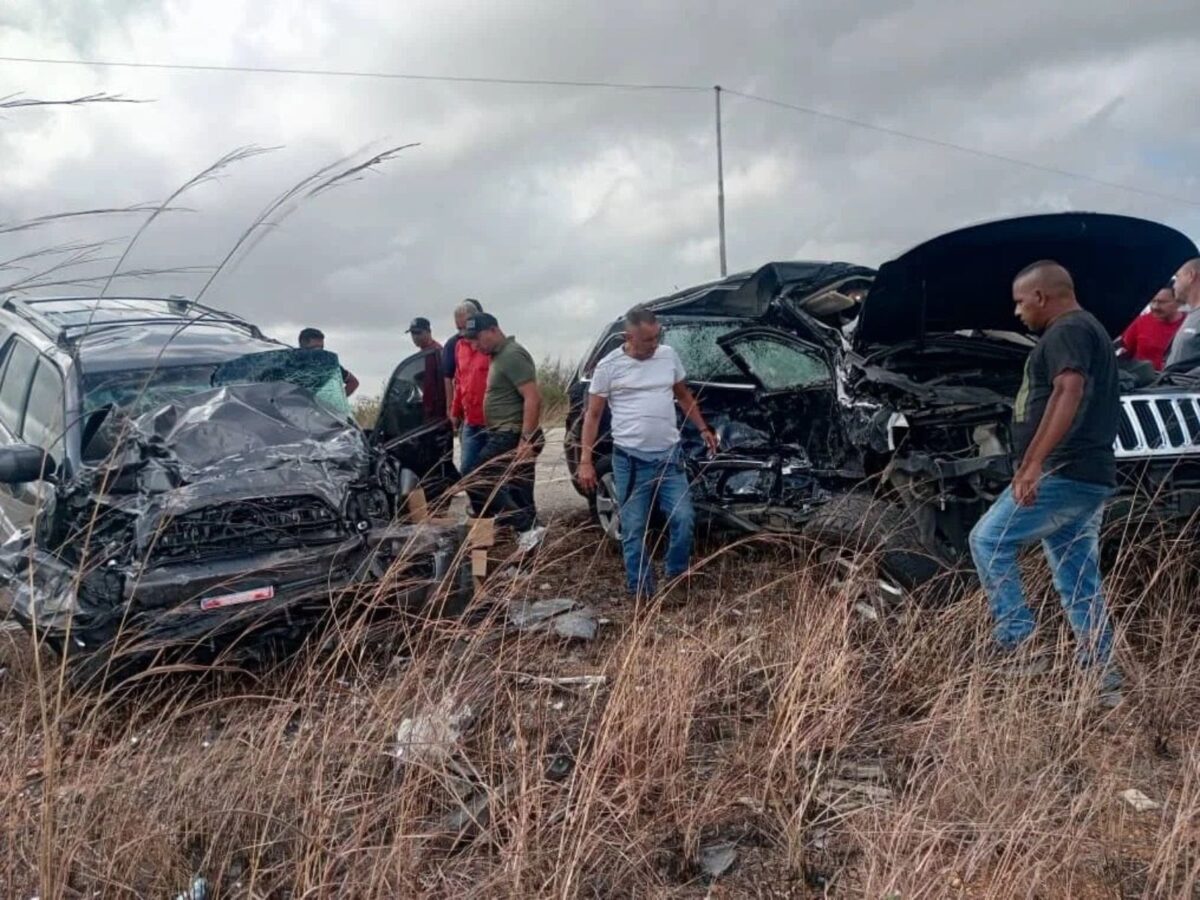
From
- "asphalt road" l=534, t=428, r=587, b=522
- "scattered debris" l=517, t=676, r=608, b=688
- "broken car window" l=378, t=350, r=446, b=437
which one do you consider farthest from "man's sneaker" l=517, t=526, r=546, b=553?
"asphalt road" l=534, t=428, r=587, b=522

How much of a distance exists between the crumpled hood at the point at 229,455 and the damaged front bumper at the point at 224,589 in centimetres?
25

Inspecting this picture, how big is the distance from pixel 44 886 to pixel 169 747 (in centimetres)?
A: 110

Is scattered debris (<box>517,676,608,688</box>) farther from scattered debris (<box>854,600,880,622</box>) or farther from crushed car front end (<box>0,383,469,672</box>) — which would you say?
scattered debris (<box>854,600,880,622</box>)

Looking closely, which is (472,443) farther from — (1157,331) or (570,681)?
(1157,331)

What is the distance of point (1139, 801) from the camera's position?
9.88 ft

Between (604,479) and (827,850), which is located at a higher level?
(604,479)

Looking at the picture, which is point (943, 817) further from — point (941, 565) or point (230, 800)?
point (230, 800)

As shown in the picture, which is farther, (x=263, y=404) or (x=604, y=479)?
(x=604, y=479)

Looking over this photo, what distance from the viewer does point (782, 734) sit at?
3.17m

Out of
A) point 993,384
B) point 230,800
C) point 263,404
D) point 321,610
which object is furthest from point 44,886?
point 993,384

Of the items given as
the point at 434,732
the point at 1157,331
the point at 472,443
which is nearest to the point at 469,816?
the point at 434,732

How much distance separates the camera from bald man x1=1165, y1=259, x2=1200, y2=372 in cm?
529

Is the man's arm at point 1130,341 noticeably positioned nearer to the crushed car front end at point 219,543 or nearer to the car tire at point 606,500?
the car tire at point 606,500

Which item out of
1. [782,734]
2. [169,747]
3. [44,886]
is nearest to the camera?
[44,886]
